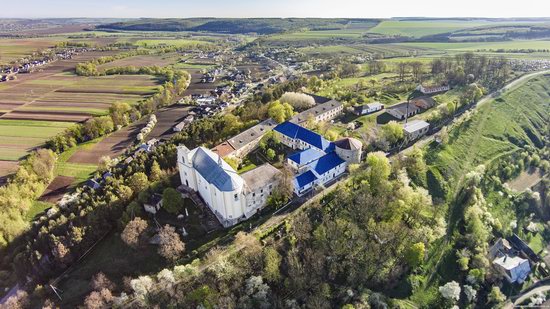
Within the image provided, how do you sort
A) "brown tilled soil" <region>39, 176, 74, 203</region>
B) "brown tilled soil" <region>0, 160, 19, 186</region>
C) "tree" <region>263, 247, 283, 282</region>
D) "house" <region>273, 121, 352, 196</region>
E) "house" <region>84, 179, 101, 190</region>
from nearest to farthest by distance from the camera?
"tree" <region>263, 247, 283, 282</region>, "house" <region>273, 121, 352, 196</region>, "house" <region>84, 179, 101, 190</region>, "brown tilled soil" <region>39, 176, 74, 203</region>, "brown tilled soil" <region>0, 160, 19, 186</region>

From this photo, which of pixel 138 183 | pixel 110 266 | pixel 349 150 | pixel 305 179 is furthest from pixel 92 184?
pixel 349 150

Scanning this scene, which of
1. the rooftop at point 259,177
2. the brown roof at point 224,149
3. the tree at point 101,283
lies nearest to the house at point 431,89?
the brown roof at point 224,149

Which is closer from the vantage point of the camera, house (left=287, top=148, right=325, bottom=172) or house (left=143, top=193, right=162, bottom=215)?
house (left=143, top=193, right=162, bottom=215)

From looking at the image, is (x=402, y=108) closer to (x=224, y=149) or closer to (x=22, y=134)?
(x=224, y=149)

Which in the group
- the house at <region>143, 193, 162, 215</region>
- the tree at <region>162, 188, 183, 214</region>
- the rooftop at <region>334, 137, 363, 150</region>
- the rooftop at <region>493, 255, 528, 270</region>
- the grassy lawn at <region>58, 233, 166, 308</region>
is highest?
the rooftop at <region>334, 137, 363, 150</region>

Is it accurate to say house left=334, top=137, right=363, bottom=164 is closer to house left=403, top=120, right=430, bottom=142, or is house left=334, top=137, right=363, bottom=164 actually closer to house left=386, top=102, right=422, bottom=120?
house left=403, top=120, right=430, bottom=142

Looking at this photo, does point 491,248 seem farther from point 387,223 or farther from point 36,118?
point 36,118

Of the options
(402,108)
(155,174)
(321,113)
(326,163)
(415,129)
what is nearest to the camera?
(326,163)

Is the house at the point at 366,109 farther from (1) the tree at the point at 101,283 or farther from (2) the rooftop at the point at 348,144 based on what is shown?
(1) the tree at the point at 101,283

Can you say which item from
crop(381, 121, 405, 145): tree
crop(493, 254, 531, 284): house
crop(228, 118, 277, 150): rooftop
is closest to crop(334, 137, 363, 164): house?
crop(381, 121, 405, 145): tree
